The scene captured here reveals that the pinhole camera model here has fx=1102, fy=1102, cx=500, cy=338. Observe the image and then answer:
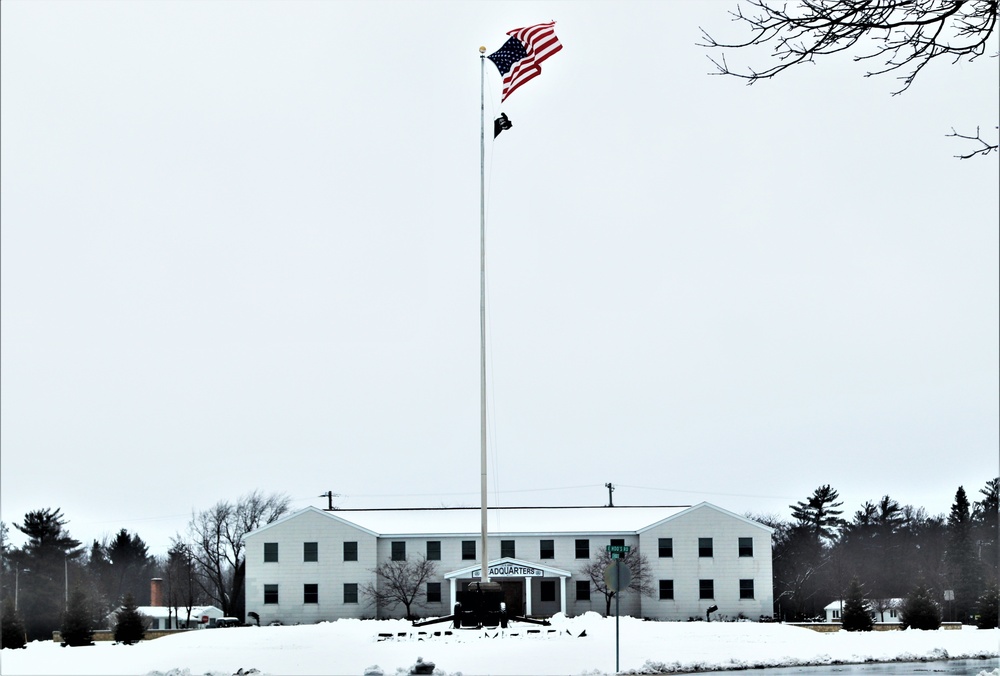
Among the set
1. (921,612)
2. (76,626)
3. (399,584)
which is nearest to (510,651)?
(921,612)

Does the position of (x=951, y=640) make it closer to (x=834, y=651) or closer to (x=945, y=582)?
(x=834, y=651)

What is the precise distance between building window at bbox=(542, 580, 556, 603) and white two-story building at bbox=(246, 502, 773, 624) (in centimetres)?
6

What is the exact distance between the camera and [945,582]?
5212cm

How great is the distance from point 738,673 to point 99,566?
74.5 meters

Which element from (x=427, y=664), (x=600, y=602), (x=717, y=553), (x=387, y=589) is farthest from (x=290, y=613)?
(x=427, y=664)

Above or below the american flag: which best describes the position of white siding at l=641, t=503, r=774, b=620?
below

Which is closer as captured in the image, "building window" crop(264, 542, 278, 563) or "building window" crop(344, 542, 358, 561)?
"building window" crop(344, 542, 358, 561)

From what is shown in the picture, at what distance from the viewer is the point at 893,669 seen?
25.0 metres

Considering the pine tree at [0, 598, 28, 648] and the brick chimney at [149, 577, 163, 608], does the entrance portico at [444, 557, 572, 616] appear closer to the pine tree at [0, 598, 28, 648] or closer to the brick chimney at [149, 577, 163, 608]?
the pine tree at [0, 598, 28, 648]

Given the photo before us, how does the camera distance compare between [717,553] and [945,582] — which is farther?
[717,553]

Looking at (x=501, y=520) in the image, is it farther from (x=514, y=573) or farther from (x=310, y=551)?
(x=310, y=551)

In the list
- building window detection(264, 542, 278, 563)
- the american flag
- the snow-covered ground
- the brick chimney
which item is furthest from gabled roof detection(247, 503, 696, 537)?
the american flag

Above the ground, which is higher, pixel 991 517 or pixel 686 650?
pixel 991 517

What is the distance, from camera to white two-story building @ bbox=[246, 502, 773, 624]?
59.7m
